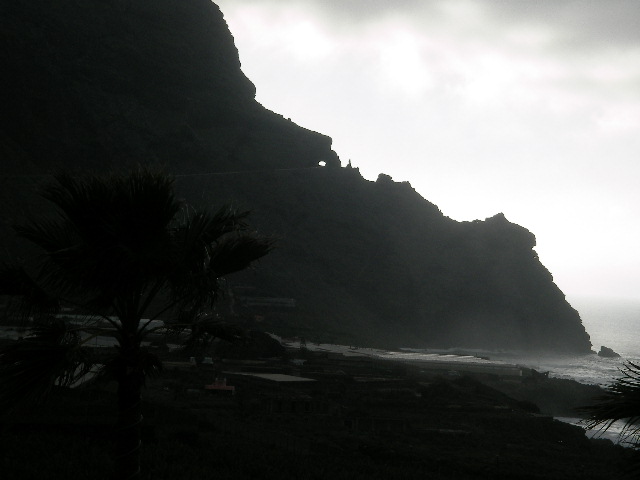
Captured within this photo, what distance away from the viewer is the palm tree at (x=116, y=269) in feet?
29.4

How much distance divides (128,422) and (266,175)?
12890cm

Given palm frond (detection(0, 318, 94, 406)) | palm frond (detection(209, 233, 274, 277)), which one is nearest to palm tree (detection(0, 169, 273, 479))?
palm frond (detection(0, 318, 94, 406))

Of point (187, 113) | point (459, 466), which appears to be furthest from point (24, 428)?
point (187, 113)

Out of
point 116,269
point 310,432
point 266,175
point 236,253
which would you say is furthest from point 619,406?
point 266,175

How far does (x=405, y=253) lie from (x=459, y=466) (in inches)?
4688

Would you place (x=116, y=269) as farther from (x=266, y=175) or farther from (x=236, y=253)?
(x=266, y=175)

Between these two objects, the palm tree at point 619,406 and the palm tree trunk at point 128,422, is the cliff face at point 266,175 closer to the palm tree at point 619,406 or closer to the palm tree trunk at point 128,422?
the palm tree trunk at point 128,422

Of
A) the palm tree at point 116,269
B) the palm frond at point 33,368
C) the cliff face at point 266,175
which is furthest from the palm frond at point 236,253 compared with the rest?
the cliff face at point 266,175

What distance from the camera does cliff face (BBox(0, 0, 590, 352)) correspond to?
117m

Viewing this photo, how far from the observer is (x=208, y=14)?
16162 centimetres

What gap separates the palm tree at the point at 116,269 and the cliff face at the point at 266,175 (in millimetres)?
87171

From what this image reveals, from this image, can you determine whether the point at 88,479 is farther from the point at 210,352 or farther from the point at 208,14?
the point at 208,14

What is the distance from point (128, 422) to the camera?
945cm

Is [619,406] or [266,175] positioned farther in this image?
[266,175]
